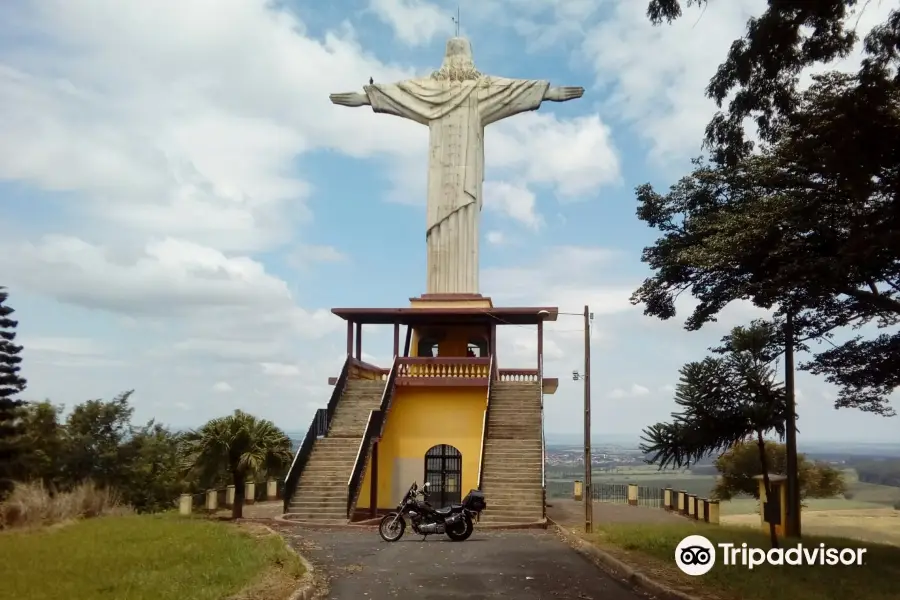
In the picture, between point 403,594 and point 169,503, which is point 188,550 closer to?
point 403,594

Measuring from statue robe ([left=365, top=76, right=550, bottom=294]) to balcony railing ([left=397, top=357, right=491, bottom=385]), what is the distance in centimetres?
385

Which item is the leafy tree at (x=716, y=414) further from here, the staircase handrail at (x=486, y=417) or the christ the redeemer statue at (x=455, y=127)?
the christ the redeemer statue at (x=455, y=127)

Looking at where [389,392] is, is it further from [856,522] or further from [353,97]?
[856,522]

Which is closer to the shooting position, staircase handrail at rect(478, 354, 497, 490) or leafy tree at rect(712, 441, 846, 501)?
staircase handrail at rect(478, 354, 497, 490)

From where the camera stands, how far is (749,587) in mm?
9805

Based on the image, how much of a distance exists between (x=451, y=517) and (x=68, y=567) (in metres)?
7.68

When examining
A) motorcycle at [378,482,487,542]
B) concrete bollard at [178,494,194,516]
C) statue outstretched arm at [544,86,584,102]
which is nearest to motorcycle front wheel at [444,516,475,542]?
motorcycle at [378,482,487,542]

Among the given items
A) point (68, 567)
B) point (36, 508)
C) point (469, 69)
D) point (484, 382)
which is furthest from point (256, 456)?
point (469, 69)

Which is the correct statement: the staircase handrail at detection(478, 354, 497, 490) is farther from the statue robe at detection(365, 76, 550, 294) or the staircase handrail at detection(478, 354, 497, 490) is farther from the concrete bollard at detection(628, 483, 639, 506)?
the concrete bollard at detection(628, 483, 639, 506)

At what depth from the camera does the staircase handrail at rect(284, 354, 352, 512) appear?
2075cm

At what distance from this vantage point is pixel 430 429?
25109mm

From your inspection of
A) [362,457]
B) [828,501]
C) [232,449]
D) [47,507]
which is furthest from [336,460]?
[828,501]

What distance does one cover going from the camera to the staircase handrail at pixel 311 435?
20.8 metres

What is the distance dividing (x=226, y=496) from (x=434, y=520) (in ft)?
38.7
